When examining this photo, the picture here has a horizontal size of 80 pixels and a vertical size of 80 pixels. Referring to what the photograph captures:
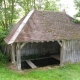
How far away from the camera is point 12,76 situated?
362 inches

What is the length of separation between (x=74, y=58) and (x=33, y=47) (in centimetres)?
492

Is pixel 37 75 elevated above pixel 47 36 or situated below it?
below

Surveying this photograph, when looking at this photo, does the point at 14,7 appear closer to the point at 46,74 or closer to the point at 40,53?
the point at 40,53

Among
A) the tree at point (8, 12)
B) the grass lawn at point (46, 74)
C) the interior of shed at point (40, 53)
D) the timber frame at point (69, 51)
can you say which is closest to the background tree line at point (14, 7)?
the tree at point (8, 12)

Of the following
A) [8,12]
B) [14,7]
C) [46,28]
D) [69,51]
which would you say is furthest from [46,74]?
[14,7]

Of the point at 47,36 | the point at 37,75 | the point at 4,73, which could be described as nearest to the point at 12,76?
the point at 4,73

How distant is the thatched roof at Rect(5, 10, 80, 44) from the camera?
10552 millimetres

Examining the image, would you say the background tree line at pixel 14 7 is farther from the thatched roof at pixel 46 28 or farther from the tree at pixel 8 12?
the thatched roof at pixel 46 28

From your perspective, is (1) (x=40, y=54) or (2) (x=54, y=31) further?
(1) (x=40, y=54)

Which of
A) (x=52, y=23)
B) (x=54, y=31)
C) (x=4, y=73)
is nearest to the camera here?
(x=4, y=73)

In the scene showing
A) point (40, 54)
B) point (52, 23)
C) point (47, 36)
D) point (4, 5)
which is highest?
point (4, 5)

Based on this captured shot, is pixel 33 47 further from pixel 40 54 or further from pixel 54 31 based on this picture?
pixel 54 31

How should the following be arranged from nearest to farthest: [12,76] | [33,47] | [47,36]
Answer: [12,76], [47,36], [33,47]

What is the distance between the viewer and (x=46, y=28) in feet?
39.1
